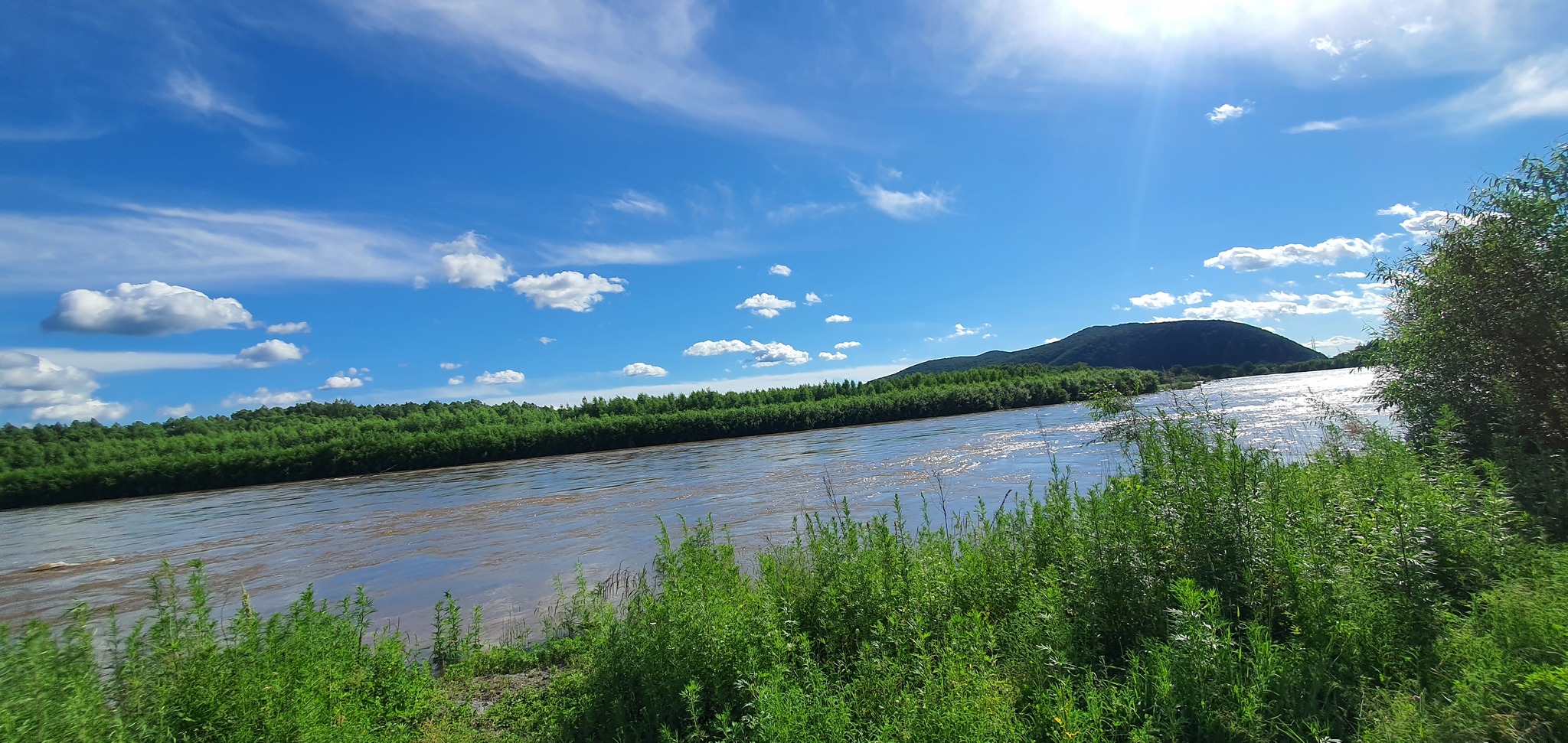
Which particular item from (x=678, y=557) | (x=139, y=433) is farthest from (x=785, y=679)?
(x=139, y=433)

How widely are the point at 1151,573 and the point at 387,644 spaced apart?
26.7 feet

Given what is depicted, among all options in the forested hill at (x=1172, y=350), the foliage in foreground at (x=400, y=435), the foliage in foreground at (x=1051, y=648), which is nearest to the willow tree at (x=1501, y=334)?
the foliage in foreground at (x=1051, y=648)

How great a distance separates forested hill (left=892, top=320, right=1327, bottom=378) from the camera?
491ft

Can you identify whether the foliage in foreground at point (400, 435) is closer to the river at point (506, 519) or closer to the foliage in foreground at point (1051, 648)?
the river at point (506, 519)

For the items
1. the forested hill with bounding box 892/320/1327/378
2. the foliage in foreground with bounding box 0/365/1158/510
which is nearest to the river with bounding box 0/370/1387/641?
the foliage in foreground with bounding box 0/365/1158/510

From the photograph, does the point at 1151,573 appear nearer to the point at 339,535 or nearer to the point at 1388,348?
the point at 1388,348

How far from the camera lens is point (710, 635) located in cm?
591

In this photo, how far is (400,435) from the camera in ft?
231

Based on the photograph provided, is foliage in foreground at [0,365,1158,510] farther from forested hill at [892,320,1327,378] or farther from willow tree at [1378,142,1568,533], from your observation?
forested hill at [892,320,1327,378]

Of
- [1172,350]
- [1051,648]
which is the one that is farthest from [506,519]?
[1172,350]

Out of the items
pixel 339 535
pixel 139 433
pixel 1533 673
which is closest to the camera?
pixel 1533 673

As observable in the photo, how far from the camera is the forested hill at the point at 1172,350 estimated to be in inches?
5891

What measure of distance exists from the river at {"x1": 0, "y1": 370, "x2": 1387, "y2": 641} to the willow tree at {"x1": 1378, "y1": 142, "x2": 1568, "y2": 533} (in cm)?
246

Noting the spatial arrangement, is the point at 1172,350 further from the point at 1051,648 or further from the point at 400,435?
the point at 1051,648
